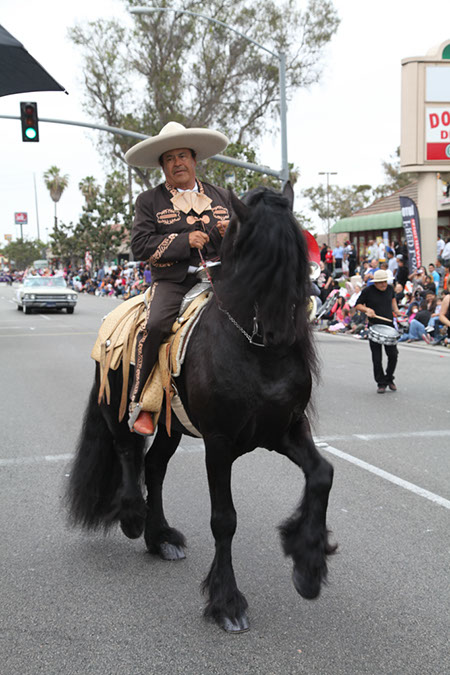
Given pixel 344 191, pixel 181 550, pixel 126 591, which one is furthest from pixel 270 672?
pixel 344 191

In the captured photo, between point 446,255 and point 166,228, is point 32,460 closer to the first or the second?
point 166,228

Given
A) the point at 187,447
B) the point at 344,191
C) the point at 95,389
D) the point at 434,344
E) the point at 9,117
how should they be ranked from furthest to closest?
the point at 344,191
the point at 9,117
the point at 434,344
the point at 187,447
the point at 95,389

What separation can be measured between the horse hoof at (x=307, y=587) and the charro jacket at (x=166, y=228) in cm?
175

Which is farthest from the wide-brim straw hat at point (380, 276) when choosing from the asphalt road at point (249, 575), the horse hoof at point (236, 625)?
the horse hoof at point (236, 625)

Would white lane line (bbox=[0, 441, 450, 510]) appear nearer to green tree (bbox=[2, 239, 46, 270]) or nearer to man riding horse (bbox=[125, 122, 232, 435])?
Answer: man riding horse (bbox=[125, 122, 232, 435])

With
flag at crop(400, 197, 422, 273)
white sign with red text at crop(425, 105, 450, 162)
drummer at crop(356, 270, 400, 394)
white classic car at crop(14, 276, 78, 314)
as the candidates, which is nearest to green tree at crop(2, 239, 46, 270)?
white classic car at crop(14, 276, 78, 314)

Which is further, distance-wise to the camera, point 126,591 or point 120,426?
point 120,426

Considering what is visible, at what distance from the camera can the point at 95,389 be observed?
181 inches

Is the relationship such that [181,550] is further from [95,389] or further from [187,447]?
[187,447]

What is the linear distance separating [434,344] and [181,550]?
516 inches

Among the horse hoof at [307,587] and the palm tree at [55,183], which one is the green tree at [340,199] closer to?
the palm tree at [55,183]

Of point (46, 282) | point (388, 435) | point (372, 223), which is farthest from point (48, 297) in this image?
point (388, 435)

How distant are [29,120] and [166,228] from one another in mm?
18358

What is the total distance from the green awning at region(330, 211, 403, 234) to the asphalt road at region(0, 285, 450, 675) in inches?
1291
